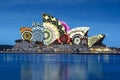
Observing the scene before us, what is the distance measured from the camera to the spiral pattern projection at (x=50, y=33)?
417 ft

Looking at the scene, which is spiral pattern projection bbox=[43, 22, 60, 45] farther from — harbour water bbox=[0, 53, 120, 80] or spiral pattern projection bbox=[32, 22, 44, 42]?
harbour water bbox=[0, 53, 120, 80]

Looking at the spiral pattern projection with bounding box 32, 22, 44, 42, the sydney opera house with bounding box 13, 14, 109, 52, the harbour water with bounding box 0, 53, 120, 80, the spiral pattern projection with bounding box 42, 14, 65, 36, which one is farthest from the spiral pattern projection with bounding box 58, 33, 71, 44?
the harbour water with bounding box 0, 53, 120, 80

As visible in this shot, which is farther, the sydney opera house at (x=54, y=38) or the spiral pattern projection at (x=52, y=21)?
the sydney opera house at (x=54, y=38)

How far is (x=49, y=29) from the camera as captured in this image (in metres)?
127

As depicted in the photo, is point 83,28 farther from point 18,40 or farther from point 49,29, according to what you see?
point 18,40

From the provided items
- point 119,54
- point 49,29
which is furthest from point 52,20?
point 119,54

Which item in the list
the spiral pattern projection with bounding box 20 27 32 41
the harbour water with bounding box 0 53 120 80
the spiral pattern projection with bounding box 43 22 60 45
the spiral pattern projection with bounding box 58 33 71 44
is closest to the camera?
the harbour water with bounding box 0 53 120 80

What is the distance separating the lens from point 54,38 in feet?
428

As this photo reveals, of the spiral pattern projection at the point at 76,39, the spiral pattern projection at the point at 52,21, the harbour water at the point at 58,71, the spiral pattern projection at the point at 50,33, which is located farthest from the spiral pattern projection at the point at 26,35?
the harbour water at the point at 58,71

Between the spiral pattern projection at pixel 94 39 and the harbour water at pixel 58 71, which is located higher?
the spiral pattern projection at pixel 94 39

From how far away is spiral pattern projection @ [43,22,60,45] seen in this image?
417 feet

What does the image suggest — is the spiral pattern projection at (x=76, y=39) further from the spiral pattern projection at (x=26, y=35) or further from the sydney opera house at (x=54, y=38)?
the spiral pattern projection at (x=26, y=35)

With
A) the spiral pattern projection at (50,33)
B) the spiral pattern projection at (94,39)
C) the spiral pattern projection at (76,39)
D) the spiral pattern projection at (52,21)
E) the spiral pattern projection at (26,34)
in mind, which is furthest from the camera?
the spiral pattern projection at (26,34)

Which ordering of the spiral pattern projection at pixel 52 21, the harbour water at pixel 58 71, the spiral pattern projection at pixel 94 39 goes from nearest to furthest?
the harbour water at pixel 58 71 → the spiral pattern projection at pixel 52 21 → the spiral pattern projection at pixel 94 39
